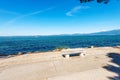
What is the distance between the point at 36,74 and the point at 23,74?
80cm

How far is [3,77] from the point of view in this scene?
891 cm

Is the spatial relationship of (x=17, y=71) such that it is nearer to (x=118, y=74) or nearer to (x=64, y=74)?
(x=64, y=74)

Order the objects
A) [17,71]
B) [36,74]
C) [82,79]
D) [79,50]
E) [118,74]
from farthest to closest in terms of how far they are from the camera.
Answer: [79,50] → [17,71] → [36,74] → [118,74] → [82,79]

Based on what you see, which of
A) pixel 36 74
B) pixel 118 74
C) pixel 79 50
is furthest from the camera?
pixel 79 50

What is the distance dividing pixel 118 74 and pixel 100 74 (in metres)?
0.96

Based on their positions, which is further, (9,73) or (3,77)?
(9,73)

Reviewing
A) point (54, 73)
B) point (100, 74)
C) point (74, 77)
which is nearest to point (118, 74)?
point (100, 74)

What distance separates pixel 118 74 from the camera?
864cm

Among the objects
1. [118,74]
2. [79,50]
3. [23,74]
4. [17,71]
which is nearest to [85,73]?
[118,74]

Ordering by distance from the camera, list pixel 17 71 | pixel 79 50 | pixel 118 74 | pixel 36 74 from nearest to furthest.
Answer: pixel 118 74
pixel 36 74
pixel 17 71
pixel 79 50

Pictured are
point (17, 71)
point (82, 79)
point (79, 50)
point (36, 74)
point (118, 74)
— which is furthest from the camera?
point (79, 50)

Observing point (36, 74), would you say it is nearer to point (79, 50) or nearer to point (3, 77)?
point (3, 77)

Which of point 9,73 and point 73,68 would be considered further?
point 73,68

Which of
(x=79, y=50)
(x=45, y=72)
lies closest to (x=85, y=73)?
(x=45, y=72)
